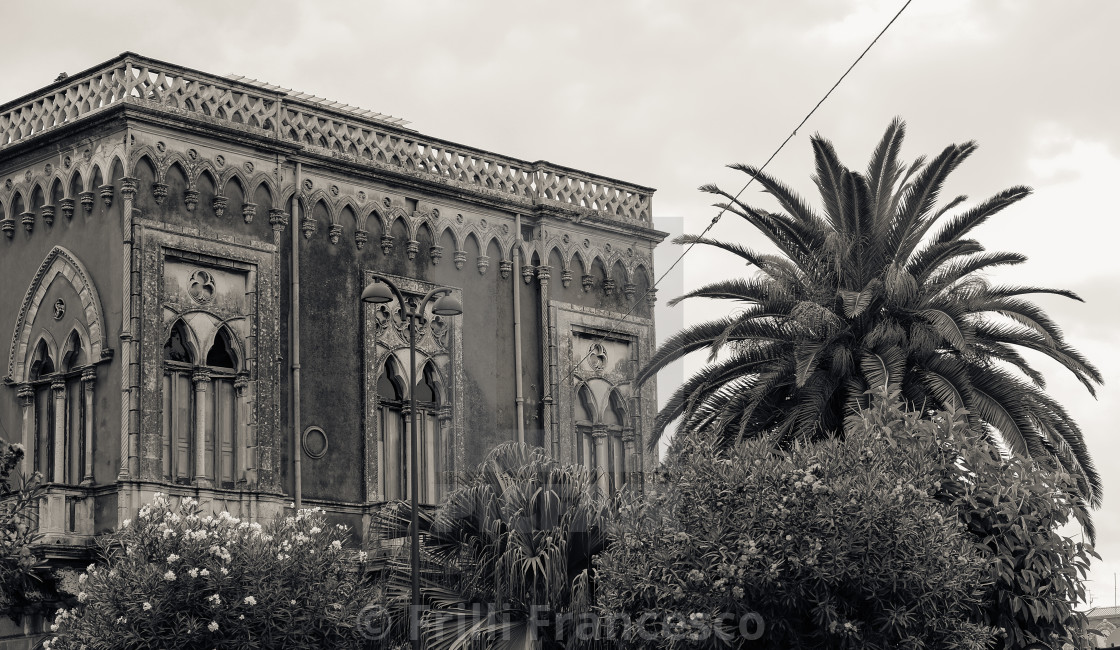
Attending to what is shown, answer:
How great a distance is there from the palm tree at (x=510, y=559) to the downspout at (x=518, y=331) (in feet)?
24.7

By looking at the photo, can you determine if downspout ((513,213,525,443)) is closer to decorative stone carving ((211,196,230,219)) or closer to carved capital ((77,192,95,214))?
decorative stone carving ((211,196,230,219))

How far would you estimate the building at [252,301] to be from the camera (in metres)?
26.4

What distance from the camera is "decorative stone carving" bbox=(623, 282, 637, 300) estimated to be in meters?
33.6

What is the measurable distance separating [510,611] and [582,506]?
1671 mm

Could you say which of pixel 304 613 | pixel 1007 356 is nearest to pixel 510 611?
pixel 304 613

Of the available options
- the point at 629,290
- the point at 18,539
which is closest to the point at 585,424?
the point at 629,290

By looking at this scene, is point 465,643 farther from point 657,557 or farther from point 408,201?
point 408,201

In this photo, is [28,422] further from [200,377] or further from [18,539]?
[18,539]

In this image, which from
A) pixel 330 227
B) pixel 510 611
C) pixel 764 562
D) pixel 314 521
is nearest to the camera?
pixel 764 562

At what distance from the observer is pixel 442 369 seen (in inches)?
1202

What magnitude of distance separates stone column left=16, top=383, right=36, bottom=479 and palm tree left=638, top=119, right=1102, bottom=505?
955 centimetres

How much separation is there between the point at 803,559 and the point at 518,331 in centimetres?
1176

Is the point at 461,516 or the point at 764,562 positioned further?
the point at 461,516

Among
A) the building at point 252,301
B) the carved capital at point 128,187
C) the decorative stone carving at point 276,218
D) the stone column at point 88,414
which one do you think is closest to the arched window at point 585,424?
the building at point 252,301
